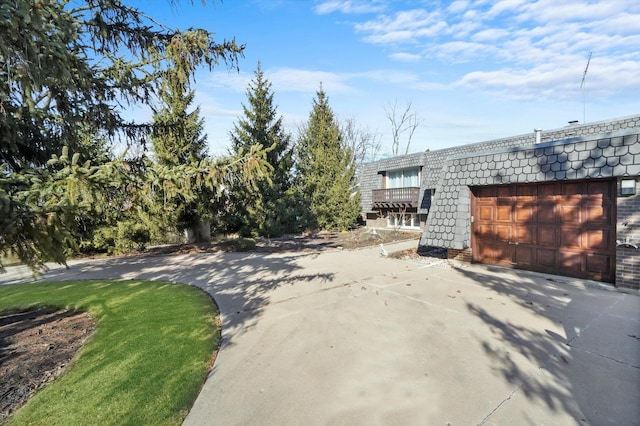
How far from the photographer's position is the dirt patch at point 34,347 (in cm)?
371

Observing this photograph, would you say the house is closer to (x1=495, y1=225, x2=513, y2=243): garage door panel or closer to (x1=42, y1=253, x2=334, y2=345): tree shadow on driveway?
(x1=495, y1=225, x2=513, y2=243): garage door panel

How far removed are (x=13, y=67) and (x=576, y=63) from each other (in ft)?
60.1

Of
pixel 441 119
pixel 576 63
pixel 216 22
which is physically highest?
pixel 441 119

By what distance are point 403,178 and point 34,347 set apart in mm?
18997

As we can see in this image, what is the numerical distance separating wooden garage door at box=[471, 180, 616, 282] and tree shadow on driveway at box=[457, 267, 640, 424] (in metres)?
1.01

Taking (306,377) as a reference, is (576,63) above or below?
above

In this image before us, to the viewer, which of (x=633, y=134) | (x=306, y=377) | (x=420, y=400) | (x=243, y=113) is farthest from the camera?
(x=243, y=113)

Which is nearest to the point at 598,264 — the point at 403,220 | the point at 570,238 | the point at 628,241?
the point at 570,238

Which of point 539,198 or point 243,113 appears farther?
point 243,113

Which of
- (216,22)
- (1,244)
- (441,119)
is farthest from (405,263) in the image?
(441,119)

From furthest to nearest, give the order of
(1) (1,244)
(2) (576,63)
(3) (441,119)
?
(3) (441,119), (2) (576,63), (1) (1,244)

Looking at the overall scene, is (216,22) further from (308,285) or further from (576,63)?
(576,63)

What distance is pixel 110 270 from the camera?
11.0 metres

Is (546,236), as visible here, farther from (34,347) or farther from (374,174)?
(374,174)
